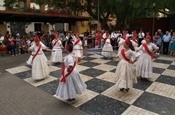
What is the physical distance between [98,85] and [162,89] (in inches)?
78.9

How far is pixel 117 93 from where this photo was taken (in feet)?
18.5

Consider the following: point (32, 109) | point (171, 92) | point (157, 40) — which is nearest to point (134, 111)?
point (171, 92)

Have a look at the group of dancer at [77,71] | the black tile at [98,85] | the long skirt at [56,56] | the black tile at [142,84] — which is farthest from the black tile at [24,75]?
the black tile at [142,84]

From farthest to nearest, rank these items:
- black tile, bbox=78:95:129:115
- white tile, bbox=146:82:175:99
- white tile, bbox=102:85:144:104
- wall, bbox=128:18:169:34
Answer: wall, bbox=128:18:169:34 → white tile, bbox=146:82:175:99 → white tile, bbox=102:85:144:104 → black tile, bbox=78:95:129:115

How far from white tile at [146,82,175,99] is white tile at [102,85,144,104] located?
0.43 m

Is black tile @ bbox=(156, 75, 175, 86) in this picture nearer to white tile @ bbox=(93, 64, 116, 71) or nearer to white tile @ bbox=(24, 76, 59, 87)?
white tile @ bbox=(93, 64, 116, 71)

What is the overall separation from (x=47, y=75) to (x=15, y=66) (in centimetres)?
285

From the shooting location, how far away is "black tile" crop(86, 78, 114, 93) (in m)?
5.98

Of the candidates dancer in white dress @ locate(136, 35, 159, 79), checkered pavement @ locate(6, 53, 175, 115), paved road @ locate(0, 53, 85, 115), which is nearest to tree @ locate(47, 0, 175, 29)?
checkered pavement @ locate(6, 53, 175, 115)

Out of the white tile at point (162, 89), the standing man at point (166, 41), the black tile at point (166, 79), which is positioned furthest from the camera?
the standing man at point (166, 41)

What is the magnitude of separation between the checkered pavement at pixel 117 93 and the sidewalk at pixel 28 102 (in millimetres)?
279

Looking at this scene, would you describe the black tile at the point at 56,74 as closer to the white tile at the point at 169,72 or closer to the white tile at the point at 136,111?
the white tile at the point at 136,111

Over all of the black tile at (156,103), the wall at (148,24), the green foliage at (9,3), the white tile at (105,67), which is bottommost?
the black tile at (156,103)

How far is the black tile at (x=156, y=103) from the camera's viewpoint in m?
4.62
